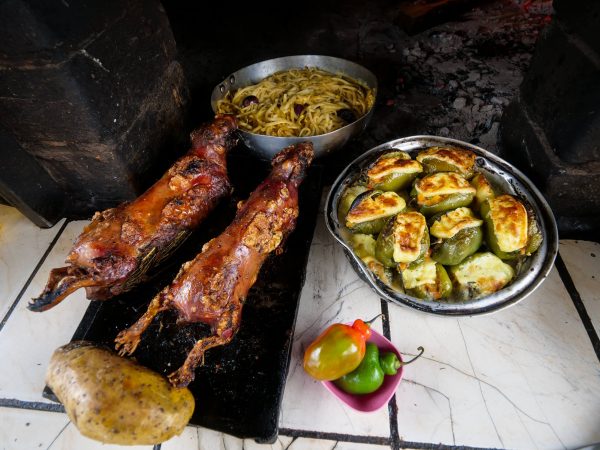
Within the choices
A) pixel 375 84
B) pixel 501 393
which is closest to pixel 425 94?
pixel 375 84

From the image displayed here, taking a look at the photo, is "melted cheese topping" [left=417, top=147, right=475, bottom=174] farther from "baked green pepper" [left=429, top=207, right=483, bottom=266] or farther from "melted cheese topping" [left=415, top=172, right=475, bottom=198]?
"baked green pepper" [left=429, top=207, right=483, bottom=266]

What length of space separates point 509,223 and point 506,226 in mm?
25

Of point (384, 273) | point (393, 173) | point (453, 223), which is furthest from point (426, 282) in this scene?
point (393, 173)

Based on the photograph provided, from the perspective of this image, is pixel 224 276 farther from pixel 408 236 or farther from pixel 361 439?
pixel 361 439

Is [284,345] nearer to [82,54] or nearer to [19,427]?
[19,427]

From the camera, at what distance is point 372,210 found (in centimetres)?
231

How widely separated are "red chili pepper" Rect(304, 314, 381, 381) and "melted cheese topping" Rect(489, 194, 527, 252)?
912 mm

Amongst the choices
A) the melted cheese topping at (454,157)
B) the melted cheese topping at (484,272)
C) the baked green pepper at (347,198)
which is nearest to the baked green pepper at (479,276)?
the melted cheese topping at (484,272)

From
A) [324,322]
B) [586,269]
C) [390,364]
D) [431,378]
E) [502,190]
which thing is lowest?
Answer: [586,269]

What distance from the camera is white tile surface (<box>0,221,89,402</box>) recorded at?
240 centimetres

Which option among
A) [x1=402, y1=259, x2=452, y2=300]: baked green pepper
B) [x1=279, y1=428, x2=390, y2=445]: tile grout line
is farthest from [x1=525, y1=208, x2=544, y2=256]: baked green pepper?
[x1=279, y1=428, x2=390, y2=445]: tile grout line

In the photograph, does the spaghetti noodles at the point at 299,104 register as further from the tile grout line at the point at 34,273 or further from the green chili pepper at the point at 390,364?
the green chili pepper at the point at 390,364

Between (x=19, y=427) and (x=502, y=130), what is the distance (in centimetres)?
396

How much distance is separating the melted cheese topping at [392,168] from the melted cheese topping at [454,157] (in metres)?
0.12
